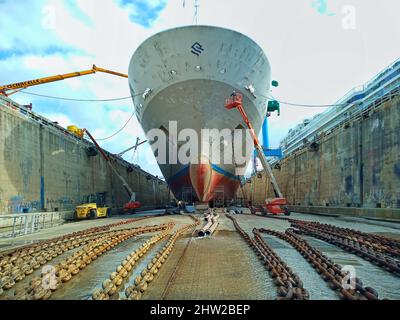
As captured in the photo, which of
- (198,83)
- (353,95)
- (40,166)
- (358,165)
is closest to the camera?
(358,165)

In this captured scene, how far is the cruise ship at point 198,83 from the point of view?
1523 centimetres

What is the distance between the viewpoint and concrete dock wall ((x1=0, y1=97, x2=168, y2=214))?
507 inches

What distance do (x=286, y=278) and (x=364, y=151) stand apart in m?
13.0

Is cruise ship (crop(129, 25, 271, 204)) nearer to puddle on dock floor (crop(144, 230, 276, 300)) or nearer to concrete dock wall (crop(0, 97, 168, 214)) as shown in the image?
concrete dock wall (crop(0, 97, 168, 214))

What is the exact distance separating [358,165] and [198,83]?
8958 mm

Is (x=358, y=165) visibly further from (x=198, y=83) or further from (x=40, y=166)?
(x=40, y=166)

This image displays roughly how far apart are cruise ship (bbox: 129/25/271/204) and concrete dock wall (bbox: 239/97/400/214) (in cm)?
556

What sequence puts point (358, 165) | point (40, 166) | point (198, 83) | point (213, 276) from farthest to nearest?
point (40, 166) < point (198, 83) < point (358, 165) < point (213, 276)

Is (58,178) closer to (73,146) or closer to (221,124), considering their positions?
(73,146)

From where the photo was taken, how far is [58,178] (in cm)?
1739

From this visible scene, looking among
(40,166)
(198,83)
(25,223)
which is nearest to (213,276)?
(25,223)

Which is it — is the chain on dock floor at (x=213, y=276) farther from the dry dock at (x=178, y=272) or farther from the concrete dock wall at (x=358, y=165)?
the concrete dock wall at (x=358, y=165)

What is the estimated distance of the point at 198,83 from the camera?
15297 mm
